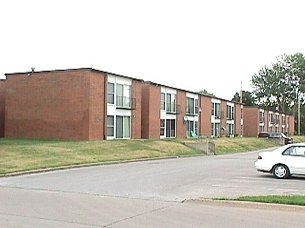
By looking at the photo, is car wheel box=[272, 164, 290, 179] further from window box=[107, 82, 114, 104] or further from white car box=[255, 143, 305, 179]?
window box=[107, 82, 114, 104]

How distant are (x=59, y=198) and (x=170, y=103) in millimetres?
37808

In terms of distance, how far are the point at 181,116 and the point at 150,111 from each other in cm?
781

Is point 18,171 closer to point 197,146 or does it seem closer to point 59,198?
point 59,198

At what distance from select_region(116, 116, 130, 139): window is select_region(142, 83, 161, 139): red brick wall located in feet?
13.2

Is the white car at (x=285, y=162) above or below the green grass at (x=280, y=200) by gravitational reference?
above

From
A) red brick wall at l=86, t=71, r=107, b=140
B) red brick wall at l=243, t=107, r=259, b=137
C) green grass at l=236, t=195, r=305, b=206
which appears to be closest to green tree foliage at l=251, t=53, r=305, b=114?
red brick wall at l=243, t=107, r=259, b=137

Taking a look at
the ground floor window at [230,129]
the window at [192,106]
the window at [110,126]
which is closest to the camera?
the window at [110,126]

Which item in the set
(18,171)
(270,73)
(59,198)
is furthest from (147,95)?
(270,73)

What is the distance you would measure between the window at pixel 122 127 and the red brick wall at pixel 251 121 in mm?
42067

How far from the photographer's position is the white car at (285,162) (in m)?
17.8

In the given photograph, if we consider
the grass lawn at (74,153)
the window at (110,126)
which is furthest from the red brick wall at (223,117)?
the window at (110,126)

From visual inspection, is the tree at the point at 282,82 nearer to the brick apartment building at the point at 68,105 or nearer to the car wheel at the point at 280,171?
the brick apartment building at the point at 68,105

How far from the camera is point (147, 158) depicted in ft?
97.2

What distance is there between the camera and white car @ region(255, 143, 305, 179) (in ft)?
58.5
